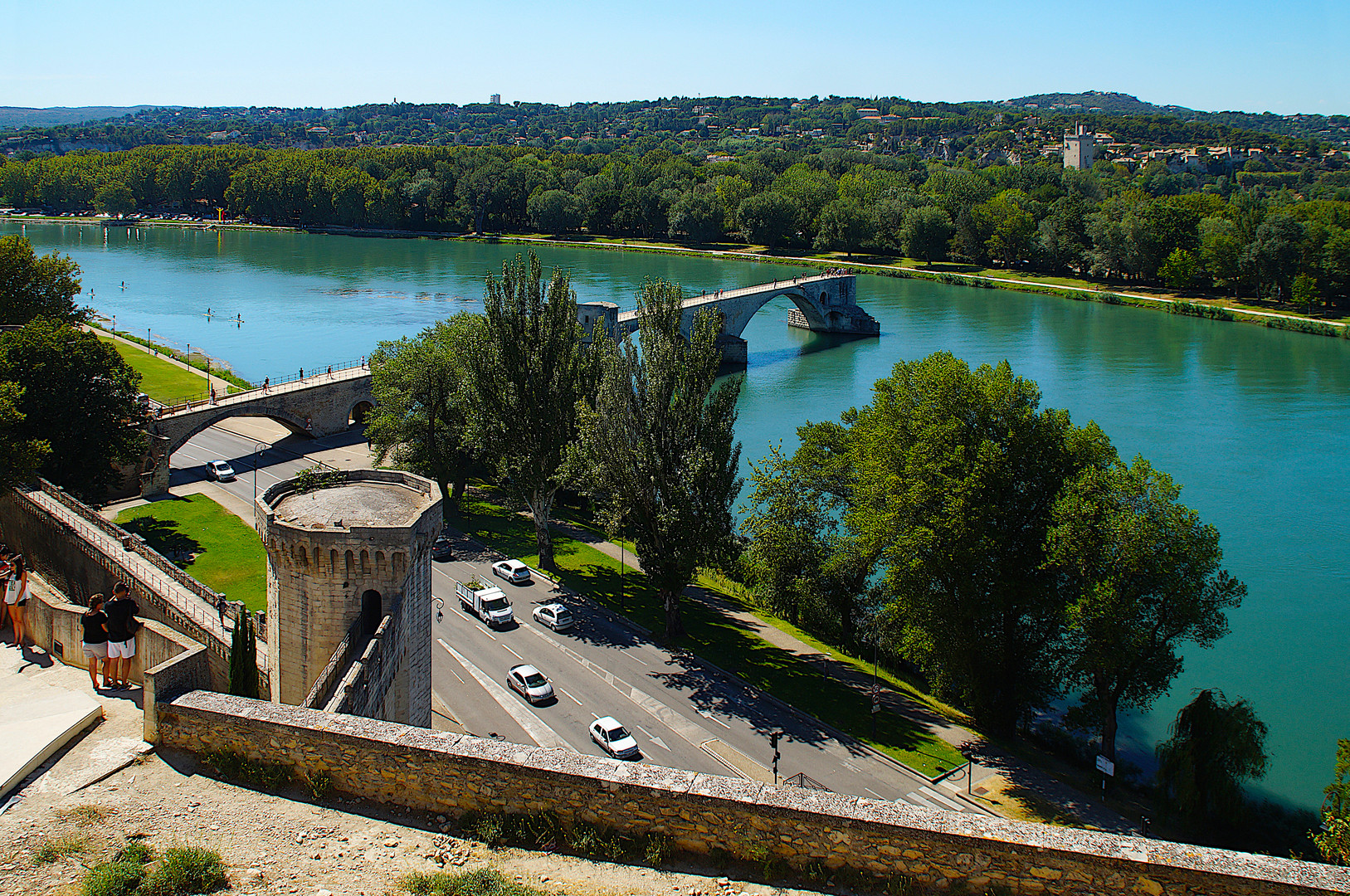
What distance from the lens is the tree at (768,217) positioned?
5221 inches

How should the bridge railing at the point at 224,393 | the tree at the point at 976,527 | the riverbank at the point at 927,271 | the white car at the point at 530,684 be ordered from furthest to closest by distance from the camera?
1. the riverbank at the point at 927,271
2. the bridge railing at the point at 224,393
3. the white car at the point at 530,684
4. the tree at the point at 976,527

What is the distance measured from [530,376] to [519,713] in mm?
12488

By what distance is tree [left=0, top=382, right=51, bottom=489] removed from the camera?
26797 millimetres

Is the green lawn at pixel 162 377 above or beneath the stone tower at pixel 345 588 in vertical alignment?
beneath

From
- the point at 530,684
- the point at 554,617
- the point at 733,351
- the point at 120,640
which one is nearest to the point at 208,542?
the point at 554,617

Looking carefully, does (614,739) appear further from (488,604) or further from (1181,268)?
(1181,268)

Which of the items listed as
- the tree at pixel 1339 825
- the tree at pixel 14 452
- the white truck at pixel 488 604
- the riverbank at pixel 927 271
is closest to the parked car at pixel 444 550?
the white truck at pixel 488 604

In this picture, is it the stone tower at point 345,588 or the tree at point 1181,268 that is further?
the tree at point 1181,268

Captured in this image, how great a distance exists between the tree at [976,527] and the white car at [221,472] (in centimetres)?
2992

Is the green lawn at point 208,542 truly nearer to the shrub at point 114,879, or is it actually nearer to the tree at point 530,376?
the tree at point 530,376

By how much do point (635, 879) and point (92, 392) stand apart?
109 ft

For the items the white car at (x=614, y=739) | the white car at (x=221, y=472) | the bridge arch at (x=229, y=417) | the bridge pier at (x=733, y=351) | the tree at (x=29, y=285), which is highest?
the tree at (x=29, y=285)

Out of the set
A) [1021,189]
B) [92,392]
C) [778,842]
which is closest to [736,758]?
[778,842]

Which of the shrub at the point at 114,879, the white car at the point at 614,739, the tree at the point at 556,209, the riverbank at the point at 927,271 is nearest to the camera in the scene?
the shrub at the point at 114,879
